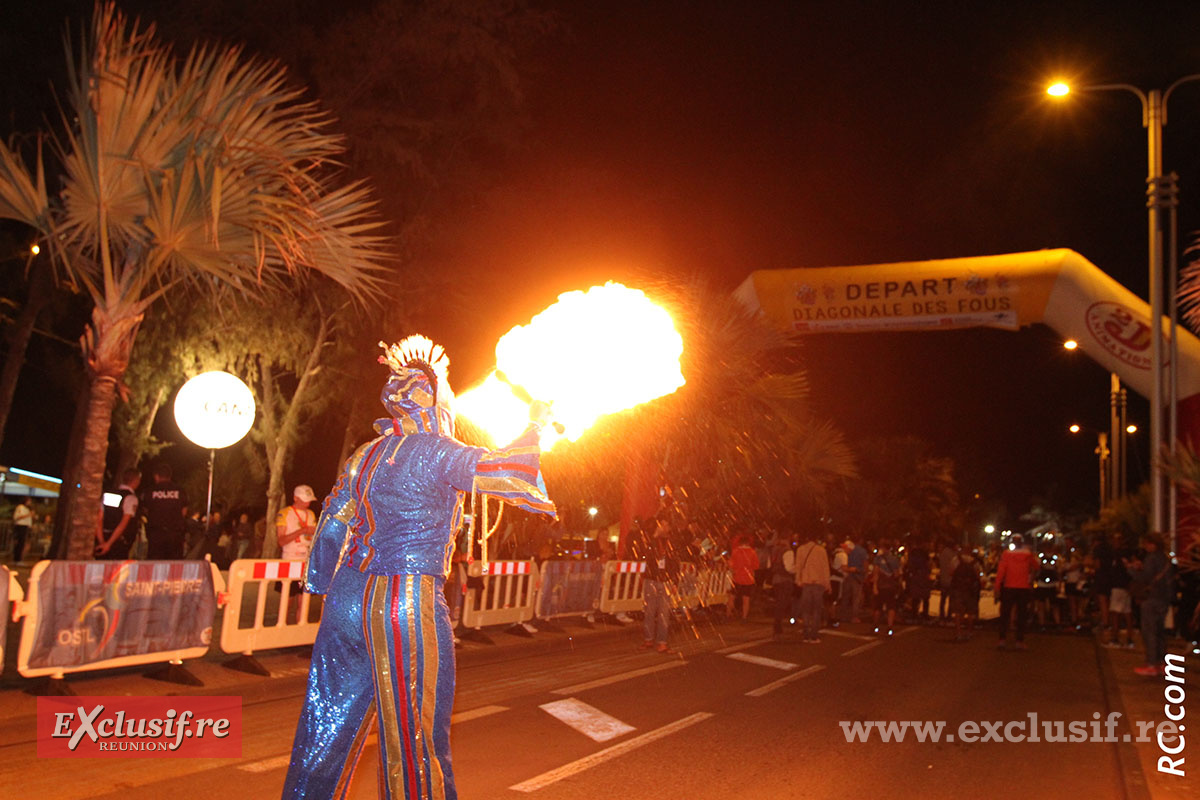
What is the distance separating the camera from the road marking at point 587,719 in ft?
26.2

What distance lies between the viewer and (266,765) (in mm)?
6574

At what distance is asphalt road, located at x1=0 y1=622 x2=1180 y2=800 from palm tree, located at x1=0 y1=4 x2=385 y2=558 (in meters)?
3.52

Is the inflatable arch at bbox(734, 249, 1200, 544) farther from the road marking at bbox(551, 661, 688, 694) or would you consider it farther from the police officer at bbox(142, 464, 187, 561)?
the police officer at bbox(142, 464, 187, 561)

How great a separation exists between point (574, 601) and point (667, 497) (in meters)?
7.86

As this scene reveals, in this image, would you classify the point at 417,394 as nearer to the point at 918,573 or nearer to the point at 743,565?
the point at 743,565

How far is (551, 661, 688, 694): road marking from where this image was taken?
1013 cm

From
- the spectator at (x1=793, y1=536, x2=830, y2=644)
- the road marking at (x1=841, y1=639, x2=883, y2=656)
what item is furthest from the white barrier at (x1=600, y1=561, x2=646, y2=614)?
the road marking at (x1=841, y1=639, x2=883, y2=656)

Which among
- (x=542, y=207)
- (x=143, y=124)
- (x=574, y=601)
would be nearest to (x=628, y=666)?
(x=574, y=601)

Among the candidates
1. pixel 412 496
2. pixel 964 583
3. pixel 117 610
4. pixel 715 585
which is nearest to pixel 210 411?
pixel 117 610

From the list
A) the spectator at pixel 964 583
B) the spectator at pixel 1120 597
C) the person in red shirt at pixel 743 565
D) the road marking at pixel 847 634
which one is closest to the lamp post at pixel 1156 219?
the spectator at pixel 1120 597

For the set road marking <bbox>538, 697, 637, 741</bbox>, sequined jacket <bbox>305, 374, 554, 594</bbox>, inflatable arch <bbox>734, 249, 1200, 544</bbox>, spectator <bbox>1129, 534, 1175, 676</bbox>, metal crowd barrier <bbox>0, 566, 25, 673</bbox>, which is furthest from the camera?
inflatable arch <bbox>734, 249, 1200, 544</bbox>

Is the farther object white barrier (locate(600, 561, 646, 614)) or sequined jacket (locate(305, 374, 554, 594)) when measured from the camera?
white barrier (locate(600, 561, 646, 614))

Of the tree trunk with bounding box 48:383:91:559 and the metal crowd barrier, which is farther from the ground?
the tree trunk with bounding box 48:383:91:559

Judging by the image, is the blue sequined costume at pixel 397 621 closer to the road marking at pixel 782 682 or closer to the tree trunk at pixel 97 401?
the road marking at pixel 782 682
